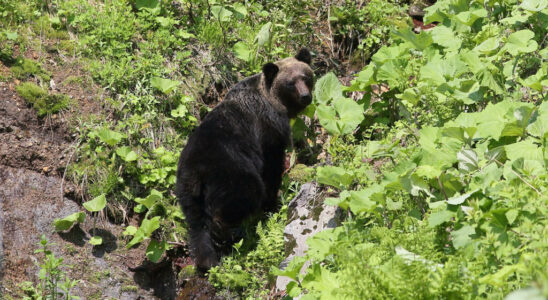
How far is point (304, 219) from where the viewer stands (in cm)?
678

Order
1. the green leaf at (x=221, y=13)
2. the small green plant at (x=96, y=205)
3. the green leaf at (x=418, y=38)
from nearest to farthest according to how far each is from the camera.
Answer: the small green plant at (x=96, y=205) < the green leaf at (x=418, y=38) < the green leaf at (x=221, y=13)

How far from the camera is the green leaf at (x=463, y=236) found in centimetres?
416

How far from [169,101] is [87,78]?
3.89 ft

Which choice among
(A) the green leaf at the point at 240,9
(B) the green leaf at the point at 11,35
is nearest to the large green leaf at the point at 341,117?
(A) the green leaf at the point at 240,9

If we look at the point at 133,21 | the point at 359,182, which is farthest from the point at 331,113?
the point at 133,21

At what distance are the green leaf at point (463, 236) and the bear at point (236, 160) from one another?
3197 millimetres

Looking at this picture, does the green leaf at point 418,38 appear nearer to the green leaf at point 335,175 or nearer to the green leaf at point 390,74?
the green leaf at point 390,74

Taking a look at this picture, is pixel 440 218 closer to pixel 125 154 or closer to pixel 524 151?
pixel 524 151

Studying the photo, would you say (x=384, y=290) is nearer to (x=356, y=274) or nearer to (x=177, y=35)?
(x=356, y=274)

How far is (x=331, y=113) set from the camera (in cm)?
696

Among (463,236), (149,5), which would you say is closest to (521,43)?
(463,236)

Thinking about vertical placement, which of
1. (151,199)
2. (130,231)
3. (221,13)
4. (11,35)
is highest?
(11,35)

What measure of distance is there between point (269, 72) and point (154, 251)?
272 cm

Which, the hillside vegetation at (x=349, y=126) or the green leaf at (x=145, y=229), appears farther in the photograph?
the green leaf at (x=145, y=229)
